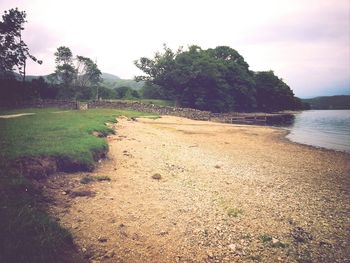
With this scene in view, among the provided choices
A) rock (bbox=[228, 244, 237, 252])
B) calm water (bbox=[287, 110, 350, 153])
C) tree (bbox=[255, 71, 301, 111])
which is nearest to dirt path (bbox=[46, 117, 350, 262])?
rock (bbox=[228, 244, 237, 252])

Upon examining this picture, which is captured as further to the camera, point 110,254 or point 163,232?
point 163,232

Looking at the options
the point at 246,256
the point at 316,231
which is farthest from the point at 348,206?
the point at 246,256

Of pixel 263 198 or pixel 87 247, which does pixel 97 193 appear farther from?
pixel 263 198

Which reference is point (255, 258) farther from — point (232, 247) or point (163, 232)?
point (163, 232)

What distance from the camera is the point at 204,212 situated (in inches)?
303

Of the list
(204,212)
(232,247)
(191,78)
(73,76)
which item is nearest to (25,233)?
(232,247)

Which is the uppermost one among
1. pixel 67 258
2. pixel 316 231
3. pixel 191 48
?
pixel 191 48

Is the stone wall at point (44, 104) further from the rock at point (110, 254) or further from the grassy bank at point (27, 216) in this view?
the rock at point (110, 254)

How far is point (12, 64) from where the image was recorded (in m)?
43.3

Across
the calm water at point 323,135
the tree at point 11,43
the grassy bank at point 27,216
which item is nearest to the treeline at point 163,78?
the tree at point 11,43

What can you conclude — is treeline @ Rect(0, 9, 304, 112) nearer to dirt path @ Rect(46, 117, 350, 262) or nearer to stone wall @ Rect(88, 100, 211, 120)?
stone wall @ Rect(88, 100, 211, 120)

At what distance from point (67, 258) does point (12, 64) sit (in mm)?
49196

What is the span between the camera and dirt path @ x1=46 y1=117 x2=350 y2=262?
5863 millimetres

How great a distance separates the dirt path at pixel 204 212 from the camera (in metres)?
5.86
